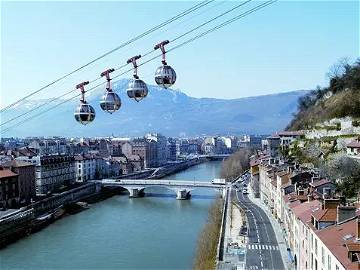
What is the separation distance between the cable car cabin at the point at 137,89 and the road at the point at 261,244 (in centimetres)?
688

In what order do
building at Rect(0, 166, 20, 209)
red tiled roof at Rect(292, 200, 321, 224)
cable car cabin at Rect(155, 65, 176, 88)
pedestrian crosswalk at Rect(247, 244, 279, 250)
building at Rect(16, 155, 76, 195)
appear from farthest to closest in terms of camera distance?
building at Rect(16, 155, 76, 195)
building at Rect(0, 166, 20, 209)
pedestrian crosswalk at Rect(247, 244, 279, 250)
red tiled roof at Rect(292, 200, 321, 224)
cable car cabin at Rect(155, 65, 176, 88)

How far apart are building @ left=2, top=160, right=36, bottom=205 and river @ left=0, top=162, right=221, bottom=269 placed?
2.05 meters

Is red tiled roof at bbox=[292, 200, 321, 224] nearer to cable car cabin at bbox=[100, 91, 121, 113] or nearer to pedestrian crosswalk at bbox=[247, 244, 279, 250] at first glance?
pedestrian crosswalk at bbox=[247, 244, 279, 250]

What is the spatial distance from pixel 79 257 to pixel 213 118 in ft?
559

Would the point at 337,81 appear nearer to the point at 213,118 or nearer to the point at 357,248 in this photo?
the point at 357,248

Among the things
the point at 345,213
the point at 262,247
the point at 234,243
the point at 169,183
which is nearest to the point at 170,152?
the point at 169,183

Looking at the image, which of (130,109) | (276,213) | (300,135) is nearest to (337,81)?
(300,135)

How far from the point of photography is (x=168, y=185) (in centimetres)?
2361

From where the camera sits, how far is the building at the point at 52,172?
21.9 meters

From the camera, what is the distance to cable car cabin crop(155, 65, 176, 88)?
11.9 ft

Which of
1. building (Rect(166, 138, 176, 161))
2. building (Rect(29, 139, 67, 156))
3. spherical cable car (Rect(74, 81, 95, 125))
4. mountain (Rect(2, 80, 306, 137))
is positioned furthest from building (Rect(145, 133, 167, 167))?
mountain (Rect(2, 80, 306, 137))

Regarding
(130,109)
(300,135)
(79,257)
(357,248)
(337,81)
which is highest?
(130,109)

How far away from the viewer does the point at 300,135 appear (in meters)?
24.0

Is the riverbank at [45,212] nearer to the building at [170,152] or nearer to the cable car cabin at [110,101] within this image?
the cable car cabin at [110,101]
